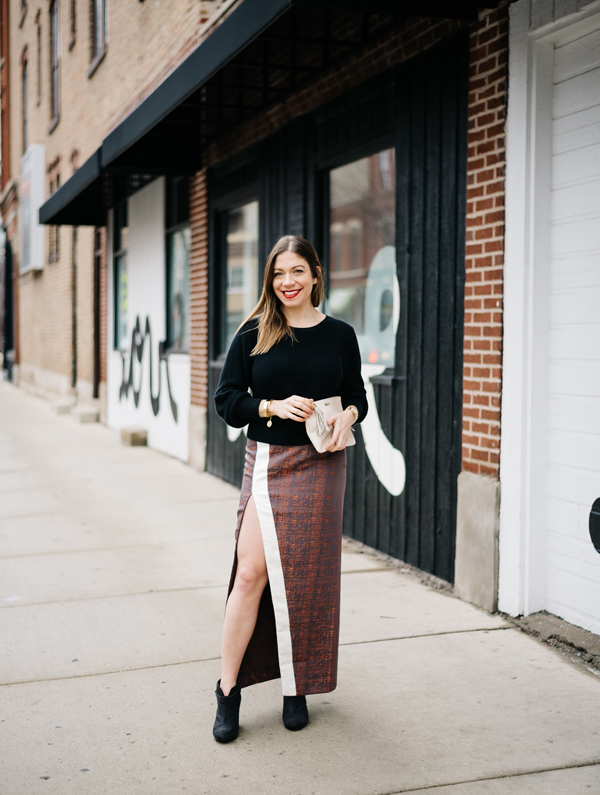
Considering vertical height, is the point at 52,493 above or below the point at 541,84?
below

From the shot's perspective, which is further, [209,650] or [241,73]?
[241,73]

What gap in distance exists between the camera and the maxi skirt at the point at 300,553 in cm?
344

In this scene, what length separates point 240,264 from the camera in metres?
9.44

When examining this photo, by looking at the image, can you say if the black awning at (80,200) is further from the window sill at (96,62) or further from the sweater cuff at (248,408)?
the sweater cuff at (248,408)

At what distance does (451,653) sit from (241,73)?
5.06m

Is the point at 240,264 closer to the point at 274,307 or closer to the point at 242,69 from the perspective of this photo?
the point at 242,69

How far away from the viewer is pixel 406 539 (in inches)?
235

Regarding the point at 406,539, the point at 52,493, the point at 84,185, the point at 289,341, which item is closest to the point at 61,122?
the point at 84,185

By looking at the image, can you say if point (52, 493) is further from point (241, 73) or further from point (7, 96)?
point (7, 96)

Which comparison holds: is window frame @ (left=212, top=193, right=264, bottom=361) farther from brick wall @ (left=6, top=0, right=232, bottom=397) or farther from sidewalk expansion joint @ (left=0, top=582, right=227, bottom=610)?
sidewalk expansion joint @ (left=0, top=582, right=227, bottom=610)

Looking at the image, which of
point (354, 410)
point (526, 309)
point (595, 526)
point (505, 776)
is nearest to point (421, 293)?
point (526, 309)

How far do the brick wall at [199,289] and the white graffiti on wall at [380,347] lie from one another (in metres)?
3.35

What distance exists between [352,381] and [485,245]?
1.81 metres

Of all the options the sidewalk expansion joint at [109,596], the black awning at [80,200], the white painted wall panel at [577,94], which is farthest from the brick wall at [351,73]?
the sidewalk expansion joint at [109,596]
